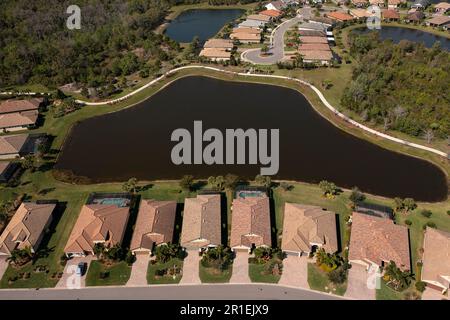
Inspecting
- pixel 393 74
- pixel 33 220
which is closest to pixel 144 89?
pixel 33 220

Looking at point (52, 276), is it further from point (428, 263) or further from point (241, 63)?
point (241, 63)

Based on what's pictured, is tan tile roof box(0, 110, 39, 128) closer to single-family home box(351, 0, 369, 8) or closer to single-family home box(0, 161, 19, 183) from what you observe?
single-family home box(0, 161, 19, 183)

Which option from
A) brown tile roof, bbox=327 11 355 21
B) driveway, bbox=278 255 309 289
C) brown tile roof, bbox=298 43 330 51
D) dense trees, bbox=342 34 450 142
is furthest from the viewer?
brown tile roof, bbox=327 11 355 21

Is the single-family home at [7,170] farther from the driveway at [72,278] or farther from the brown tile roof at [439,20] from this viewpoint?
the brown tile roof at [439,20]

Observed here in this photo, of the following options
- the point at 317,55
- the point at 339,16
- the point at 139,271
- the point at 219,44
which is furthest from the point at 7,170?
the point at 339,16

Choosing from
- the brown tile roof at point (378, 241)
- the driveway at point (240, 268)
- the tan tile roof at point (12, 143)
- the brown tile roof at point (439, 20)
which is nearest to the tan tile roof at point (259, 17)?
the brown tile roof at point (439, 20)

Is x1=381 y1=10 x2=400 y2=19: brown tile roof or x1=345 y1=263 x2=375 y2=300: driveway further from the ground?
x1=381 y1=10 x2=400 y2=19: brown tile roof

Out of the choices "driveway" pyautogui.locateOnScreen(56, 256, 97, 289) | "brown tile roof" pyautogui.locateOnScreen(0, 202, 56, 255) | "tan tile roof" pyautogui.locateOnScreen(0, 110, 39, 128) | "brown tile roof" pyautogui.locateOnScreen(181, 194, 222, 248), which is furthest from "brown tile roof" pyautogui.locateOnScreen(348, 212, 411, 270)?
"tan tile roof" pyautogui.locateOnScreen(0, 110, 39, 128)
